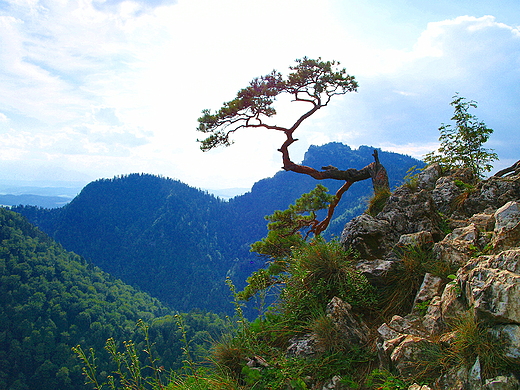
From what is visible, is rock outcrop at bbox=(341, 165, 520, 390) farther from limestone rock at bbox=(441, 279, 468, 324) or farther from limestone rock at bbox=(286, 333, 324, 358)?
limestone rock at bbox=(286, 333, 324, 358)

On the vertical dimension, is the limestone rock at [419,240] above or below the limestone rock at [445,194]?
below

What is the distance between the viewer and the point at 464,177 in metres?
6.82

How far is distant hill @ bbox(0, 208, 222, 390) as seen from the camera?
8138 centimetres

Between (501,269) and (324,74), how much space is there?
826cm

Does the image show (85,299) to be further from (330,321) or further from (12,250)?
(330,321)

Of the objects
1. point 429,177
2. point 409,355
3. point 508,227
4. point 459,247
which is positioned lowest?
point 409,355

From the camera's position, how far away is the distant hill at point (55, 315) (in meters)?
81.4

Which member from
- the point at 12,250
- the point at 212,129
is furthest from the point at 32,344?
the point at 212,129

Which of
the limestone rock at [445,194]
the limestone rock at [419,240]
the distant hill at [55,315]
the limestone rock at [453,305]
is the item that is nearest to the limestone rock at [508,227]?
the limestone rock at [453,305]

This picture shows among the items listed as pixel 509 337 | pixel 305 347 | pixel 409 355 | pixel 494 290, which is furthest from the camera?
pixel 305 347

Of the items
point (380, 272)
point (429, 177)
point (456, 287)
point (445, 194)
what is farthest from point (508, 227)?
point (429, 177)

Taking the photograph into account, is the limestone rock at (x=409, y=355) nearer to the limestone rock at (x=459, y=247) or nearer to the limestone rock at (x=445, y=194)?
the limestone rock at (x=459, y=247)

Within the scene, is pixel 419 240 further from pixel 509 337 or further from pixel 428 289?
pixel 509 337

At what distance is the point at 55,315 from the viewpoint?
9494 cm
